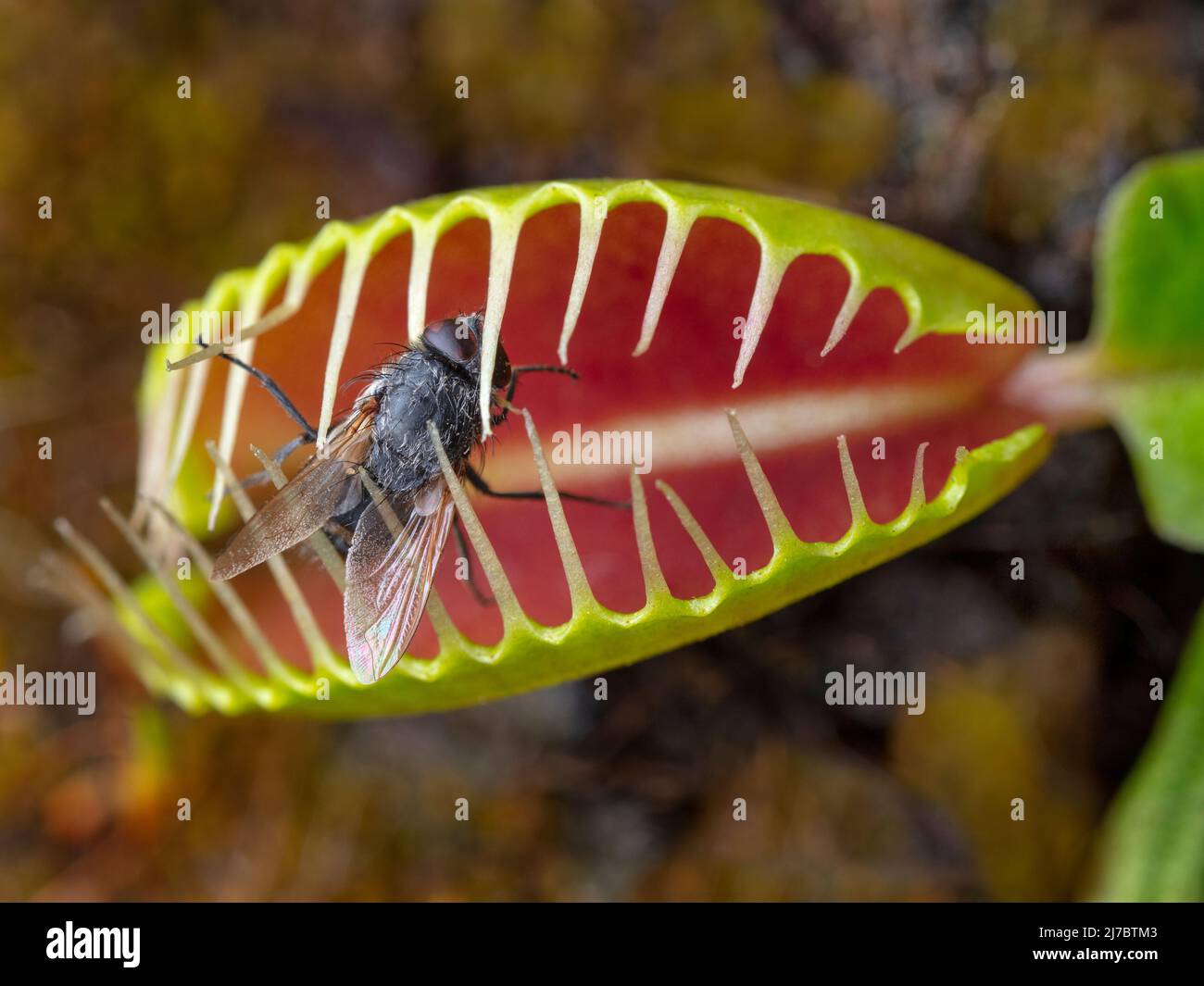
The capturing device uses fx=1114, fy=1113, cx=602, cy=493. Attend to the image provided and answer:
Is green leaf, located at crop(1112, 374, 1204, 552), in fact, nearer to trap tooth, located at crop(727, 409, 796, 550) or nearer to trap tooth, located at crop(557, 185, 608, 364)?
trap tooth, located at crop(727, 409, 796, 550)

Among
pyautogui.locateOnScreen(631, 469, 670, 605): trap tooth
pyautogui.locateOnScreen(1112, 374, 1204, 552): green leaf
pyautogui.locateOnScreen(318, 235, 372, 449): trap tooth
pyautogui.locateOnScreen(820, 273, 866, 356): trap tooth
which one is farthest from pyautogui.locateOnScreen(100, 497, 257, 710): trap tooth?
pyautogui.locateOnScreen(1112, 374, 1204, 552): green leaf

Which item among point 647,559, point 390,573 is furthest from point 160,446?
point 647,559

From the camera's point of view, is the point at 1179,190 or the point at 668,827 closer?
the point at 1179,190

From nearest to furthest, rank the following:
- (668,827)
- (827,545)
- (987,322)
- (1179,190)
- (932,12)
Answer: (827,545)
(987,322)
(1179,190)
(932,12)
(668,827)

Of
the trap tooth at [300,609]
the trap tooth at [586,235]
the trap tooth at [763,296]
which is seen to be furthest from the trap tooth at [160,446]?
the trap tooth at [763,296]

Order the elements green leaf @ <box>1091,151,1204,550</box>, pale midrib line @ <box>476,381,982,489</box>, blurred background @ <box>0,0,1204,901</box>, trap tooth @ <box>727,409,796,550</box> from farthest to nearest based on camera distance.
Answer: blurred background @ <box>0,0,1204,901</box>, green leaf @ <box>1091,151,1204,550</box>, pale midrib line @ <box>476,381,982,489</box>, trap tooth @ <box>727,409,796,550</box>
